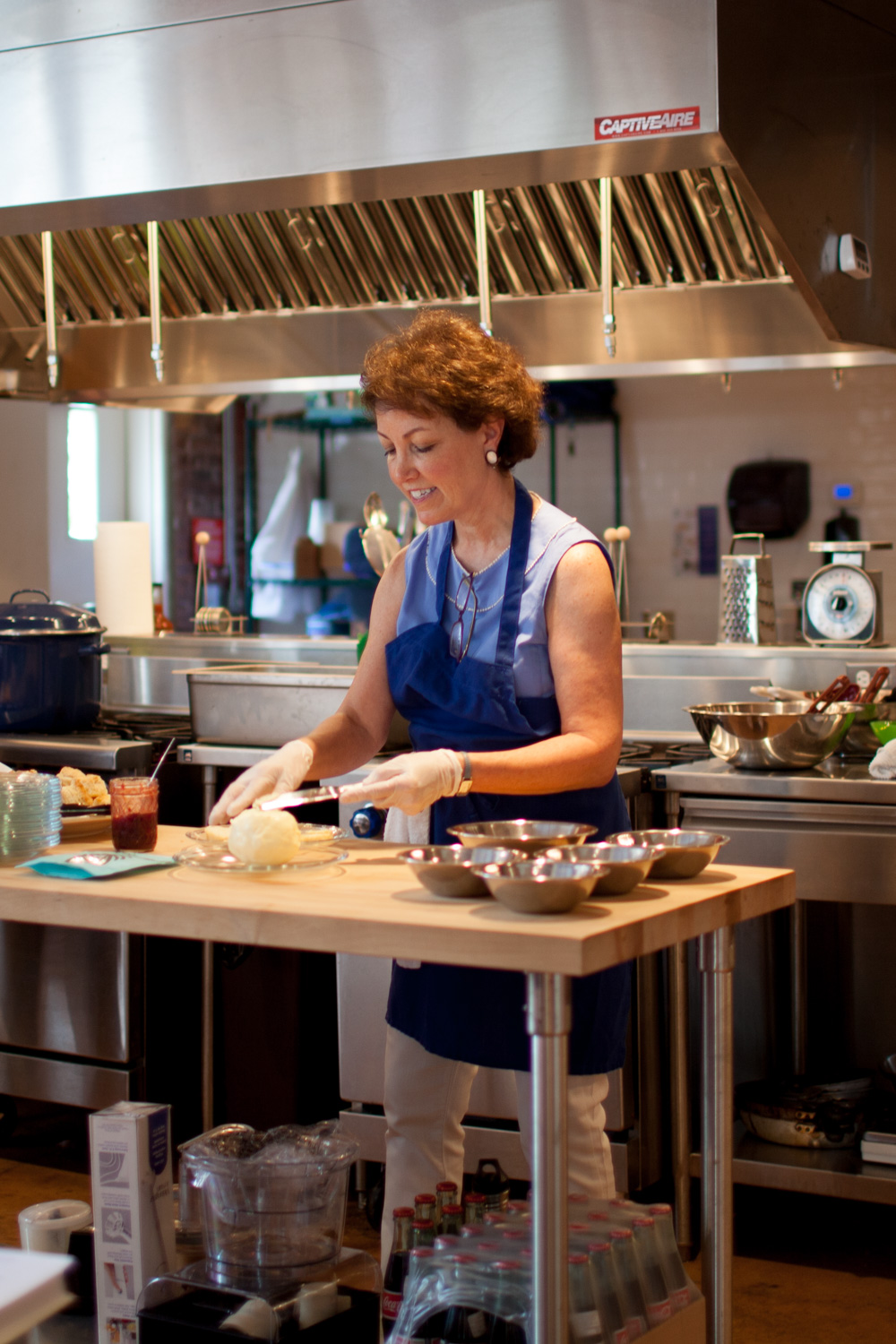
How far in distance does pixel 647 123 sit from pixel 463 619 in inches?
43.1

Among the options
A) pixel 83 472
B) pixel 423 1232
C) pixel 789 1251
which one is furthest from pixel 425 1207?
pixel 83 472

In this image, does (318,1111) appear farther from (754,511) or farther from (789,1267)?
(754,511)

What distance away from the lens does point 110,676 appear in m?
4.66

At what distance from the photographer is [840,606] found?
167 inches

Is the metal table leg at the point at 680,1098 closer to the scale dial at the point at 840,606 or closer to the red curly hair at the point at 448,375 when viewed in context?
the red curly hair at the point at 448,375

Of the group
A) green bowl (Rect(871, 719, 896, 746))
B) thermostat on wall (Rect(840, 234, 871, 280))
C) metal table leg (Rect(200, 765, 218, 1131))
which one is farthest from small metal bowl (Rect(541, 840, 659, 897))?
thermostat on wall (Rect(840, 234, 871, 280))

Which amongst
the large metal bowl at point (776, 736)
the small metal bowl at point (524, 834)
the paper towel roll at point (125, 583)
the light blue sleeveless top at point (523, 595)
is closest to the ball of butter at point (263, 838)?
the small metal bowl at point (524, 834)

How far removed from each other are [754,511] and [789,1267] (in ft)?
16.8

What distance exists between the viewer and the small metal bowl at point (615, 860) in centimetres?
177

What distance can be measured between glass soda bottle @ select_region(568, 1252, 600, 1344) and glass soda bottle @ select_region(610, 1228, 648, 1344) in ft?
0.21

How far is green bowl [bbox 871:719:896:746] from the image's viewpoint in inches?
131

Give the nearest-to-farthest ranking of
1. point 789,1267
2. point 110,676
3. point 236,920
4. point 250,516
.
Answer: point 236,920 → point 789,1267 → point 110,676 → point 250,516

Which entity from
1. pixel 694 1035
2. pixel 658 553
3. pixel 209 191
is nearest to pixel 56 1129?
pixel 694 1035

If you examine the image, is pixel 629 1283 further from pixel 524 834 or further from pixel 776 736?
pixel 776 736
